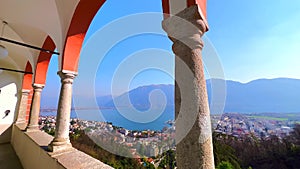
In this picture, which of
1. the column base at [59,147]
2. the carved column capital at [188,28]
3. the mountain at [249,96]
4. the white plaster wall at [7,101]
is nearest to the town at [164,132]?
the mountain at [249,96]

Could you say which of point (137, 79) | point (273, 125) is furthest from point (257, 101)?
point (137, 79)

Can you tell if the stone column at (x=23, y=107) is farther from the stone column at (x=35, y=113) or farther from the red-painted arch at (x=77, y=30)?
the red-painted arch at (x=77, y=30)

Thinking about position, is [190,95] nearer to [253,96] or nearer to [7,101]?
[253,96]

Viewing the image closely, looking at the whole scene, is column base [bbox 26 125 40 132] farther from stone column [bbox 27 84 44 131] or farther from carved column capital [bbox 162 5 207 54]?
carved column capital [bbox 162 5 207 54]

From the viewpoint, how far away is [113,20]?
289 cm

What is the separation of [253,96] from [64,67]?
13.6ft

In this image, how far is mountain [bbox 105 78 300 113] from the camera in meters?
2.50

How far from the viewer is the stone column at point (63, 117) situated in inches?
104

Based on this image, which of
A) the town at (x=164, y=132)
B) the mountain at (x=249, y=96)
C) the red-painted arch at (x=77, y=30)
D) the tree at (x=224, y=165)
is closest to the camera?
the tree at (x=224, y=165)

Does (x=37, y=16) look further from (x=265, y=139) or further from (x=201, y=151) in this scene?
(x=265, y=139)

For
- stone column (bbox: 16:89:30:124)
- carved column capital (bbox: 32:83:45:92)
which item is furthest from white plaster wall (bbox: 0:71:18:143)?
carved column capital (bbox: 32:83:45:92)

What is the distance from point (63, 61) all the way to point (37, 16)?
164 cm

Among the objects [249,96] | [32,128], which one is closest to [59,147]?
[32,128]

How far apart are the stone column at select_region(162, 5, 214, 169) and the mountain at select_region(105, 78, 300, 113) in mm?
1223
